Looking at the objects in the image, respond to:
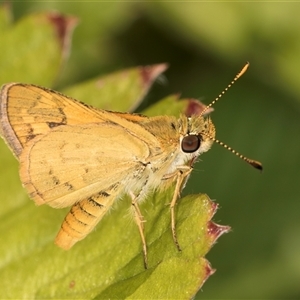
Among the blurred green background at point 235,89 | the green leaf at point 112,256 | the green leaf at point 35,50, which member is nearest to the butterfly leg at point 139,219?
the green leaf at point 112,256

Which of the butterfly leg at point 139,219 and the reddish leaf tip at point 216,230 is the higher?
the reddish leaf tip at point 216,230

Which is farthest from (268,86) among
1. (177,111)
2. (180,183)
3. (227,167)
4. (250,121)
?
(180,183)

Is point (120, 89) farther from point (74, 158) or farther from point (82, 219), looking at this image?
point (82, 219)

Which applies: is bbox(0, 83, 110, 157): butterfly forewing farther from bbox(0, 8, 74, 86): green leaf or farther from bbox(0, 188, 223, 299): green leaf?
bbox(0, 8, 74, 86): green leaf

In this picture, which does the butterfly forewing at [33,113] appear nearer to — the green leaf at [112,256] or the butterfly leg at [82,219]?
the butterfly leg at [82,219]

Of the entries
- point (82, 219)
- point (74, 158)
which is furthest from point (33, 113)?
point (82, 219)

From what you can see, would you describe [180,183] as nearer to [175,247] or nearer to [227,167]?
[175,247]
